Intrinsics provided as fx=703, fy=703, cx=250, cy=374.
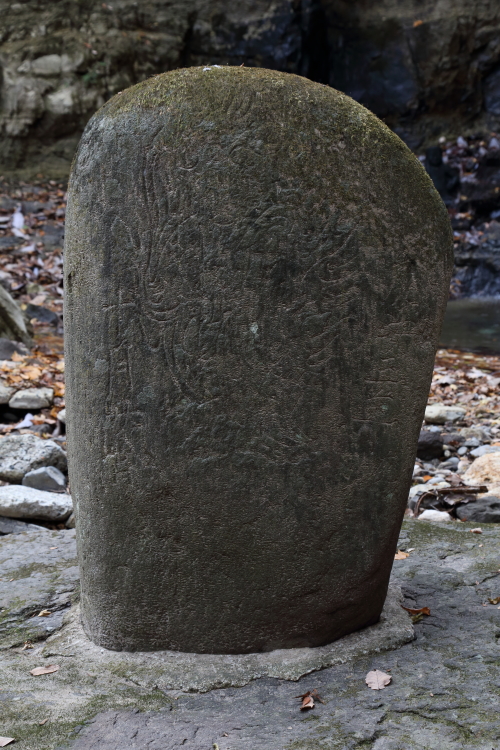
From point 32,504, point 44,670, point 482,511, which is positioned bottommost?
point 32,504

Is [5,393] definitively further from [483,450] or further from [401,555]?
[483,450]

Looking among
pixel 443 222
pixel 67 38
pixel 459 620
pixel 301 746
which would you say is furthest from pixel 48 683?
pixel 67 38

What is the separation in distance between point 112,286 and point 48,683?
102 centimetres

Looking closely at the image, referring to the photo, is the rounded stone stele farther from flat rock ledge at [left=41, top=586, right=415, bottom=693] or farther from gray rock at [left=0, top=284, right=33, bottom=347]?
gray rock at [left=0, top=284, right=33, bottom=347]

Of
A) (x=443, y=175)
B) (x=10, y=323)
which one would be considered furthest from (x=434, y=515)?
(x=443, y=175)

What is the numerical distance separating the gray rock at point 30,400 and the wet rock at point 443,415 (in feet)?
8.41

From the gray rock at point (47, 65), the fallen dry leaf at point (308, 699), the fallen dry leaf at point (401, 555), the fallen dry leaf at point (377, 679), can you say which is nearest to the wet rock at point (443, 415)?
the fallen dry leaf at point (401, 555)

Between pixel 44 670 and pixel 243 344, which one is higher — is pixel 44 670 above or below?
below

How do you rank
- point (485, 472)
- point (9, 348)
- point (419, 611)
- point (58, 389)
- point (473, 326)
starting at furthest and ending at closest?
point (473, 326), point (9, 348), point (58, 389), point (485, 472), point (419, 611)

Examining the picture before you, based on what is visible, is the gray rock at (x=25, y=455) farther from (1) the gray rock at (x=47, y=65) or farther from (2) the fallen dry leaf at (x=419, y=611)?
(1) the gray rock at (x=47, y=65)

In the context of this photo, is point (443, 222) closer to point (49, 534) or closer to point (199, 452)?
point (199, 452)

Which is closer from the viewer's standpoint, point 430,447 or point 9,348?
point 430,447

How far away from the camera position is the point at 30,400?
4.41 meters

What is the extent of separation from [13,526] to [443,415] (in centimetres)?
299
